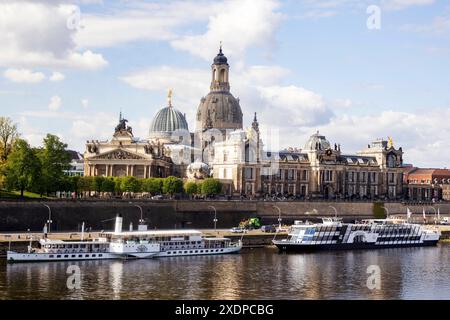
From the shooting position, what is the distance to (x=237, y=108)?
154875mm

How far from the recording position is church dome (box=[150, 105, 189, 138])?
153500 mm

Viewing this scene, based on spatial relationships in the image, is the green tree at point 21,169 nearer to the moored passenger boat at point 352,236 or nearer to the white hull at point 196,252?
the white hull at point 196,252

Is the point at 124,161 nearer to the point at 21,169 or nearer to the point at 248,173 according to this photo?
the point at 248,173

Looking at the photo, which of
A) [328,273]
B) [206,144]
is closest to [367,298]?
[328,273]

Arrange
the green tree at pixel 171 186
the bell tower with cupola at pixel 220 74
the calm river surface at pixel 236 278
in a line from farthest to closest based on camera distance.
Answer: the bell tower with cupola at pixel 220 74, the green tree at pixel 171 186, the calm river surface at pixel 236 278

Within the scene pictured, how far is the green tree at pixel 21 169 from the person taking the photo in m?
85.9

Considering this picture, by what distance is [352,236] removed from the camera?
82.6 metres

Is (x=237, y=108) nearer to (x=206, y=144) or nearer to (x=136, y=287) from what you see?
(x=206, y=144)

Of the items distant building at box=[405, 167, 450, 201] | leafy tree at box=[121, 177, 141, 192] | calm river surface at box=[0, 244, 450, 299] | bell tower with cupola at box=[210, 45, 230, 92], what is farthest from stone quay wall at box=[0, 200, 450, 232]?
bell tower with cupola at box=[210, 45, 230, 92]

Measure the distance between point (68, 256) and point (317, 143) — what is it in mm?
82044

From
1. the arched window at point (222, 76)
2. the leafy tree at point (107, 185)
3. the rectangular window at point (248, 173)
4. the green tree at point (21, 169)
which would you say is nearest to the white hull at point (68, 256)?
the green tree at point (21, 169)

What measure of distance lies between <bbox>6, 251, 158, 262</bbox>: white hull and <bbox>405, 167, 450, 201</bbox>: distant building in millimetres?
96253

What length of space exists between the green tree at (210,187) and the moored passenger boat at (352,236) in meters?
33.8
